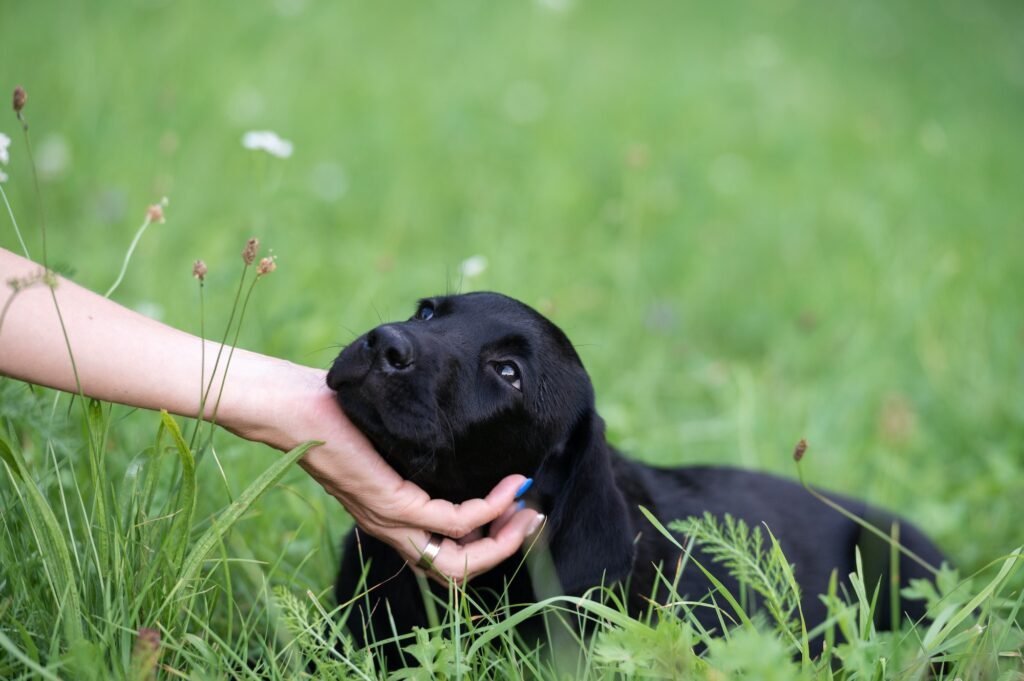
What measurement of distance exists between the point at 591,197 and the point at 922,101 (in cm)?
461

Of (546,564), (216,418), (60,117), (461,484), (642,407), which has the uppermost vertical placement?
(60,117)

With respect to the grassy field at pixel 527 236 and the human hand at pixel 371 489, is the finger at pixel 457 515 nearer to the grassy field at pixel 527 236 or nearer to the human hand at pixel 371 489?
the human hand at pixel 371 489

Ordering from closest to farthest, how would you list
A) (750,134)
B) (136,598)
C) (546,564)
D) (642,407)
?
(136,598) → (546,564) → (642,407) → (750,134)

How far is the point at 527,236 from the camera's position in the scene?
16.1ft

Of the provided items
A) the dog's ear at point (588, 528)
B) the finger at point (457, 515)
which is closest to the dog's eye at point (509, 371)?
the dog's ear at point (588, 528)

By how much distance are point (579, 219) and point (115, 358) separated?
147 inches

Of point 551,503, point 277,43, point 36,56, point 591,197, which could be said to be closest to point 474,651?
point 551,503

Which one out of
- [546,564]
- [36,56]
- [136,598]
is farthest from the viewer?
[36,56]

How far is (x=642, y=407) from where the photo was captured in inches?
157

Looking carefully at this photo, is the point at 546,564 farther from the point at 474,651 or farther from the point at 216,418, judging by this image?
the point at 216,418

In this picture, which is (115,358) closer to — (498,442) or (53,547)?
(53,547)

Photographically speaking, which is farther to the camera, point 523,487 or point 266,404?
point 523,487

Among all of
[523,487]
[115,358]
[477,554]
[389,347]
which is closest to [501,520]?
[523,487]

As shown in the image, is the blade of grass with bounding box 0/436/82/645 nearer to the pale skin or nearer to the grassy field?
the grassy field
